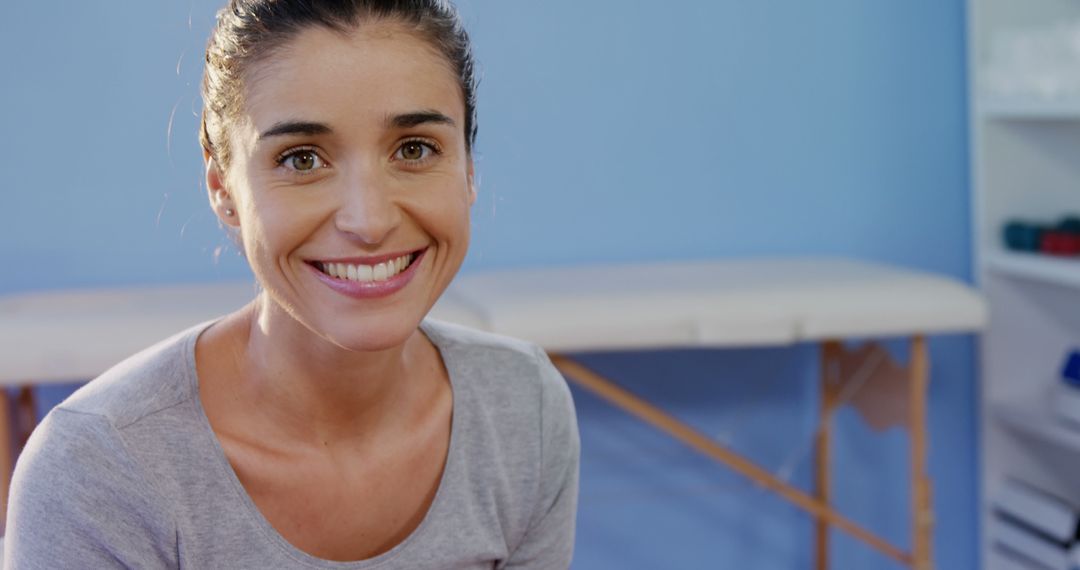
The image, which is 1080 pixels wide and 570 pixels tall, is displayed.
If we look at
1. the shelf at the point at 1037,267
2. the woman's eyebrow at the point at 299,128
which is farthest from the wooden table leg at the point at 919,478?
the woman's eyebrow at the point at 299,128

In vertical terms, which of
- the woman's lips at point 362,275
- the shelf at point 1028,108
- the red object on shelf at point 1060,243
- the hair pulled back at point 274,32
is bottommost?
the red object on shelf at point 1060,243

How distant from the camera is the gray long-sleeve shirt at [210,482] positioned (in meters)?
1.04

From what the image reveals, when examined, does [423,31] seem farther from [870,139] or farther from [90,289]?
[870,139]

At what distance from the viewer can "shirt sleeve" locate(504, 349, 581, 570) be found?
1.29m

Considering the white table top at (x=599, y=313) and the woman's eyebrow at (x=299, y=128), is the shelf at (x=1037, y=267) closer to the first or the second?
the white table top at (x=599, y=313)

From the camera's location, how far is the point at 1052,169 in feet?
8.25

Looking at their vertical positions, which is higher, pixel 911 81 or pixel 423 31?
pixel 423 31

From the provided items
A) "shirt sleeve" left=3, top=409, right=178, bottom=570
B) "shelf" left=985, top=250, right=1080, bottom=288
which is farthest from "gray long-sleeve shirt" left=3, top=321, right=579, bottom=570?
"shelf" left=985, top=250, right=1080, bottom=288

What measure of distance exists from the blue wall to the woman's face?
121cm

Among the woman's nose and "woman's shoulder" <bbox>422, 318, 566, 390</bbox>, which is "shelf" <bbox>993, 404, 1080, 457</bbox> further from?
the woman's nose

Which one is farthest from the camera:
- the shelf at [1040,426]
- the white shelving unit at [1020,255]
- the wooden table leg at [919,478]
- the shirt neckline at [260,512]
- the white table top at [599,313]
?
the white shelving unit at [1020,255]

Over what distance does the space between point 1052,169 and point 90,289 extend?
5.87 ft

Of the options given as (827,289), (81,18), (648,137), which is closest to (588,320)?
(827,289)

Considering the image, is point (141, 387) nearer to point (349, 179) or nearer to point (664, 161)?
point (349, 179)
